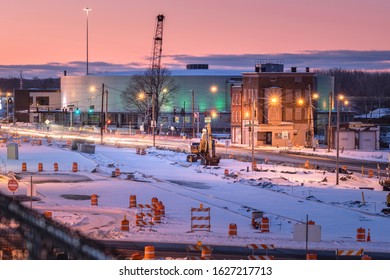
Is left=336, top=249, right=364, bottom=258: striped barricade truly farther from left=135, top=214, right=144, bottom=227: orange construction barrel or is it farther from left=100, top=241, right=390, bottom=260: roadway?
left=135, top=214, right=144, bottom=227: orange construction barrel

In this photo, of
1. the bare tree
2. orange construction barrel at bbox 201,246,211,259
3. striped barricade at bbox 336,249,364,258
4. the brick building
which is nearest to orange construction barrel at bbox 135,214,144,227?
orange construction barrel at bbox 201,246,211,259

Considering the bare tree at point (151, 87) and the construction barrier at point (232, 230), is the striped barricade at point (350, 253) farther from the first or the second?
the bare tree at point (151, 87)

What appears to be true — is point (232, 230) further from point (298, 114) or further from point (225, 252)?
point (298, 114)

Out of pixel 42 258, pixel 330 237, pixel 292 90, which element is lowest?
pixel 330 237

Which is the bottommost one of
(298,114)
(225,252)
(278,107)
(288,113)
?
(225,252)

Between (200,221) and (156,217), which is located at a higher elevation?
(156,217)

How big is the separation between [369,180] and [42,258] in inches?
1690

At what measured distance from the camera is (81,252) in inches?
559

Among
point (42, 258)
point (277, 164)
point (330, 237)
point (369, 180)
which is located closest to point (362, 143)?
point (277, 164)

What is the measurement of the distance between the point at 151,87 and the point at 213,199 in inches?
4484

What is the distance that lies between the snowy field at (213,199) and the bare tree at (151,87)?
86.1 metres

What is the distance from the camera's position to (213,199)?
44.2 metres

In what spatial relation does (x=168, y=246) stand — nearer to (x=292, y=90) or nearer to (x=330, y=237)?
(x=330, y=237)

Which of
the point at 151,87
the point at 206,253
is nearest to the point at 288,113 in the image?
the point at 151,87
